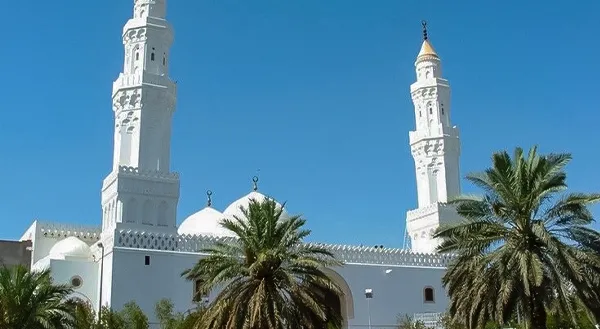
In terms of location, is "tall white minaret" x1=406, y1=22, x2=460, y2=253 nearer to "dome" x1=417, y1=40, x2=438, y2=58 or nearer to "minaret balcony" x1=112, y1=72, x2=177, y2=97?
"dome" x1=417, y1=40, x2=438, y2=58

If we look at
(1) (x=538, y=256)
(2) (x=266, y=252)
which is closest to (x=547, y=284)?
(1) (x=538, y=256)

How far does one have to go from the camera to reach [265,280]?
19.7m

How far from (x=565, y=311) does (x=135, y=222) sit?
54.8ft

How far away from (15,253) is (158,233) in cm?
825

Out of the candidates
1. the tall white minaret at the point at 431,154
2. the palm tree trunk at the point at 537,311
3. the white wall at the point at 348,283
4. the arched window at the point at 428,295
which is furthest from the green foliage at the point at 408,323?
the palm tree trunk at the point at 537,311

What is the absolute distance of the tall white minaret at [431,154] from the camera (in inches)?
1459

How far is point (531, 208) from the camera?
19031mm

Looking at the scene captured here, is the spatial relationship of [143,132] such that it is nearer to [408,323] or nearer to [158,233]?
[158,233]

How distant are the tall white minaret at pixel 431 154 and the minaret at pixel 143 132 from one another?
13.8 metres

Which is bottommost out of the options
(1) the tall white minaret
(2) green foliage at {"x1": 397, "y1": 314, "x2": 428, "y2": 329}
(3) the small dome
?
(2) green foliage at {"x1": 397, "y1": 314, "x2": 428, "y2": 329}

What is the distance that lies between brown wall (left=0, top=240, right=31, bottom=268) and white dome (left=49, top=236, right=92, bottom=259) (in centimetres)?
188

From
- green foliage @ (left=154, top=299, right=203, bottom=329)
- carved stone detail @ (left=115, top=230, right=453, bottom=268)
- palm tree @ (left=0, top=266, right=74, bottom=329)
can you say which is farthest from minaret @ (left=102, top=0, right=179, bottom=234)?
palm tree @ (left=0, top=266, right=74, bottom=329)

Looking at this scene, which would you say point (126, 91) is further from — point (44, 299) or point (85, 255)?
point (44, 299)

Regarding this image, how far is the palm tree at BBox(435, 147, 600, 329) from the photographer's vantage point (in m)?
18.5
